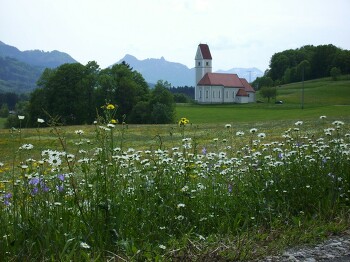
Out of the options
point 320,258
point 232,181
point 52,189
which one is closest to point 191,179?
point 232,181

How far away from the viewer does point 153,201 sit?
18.3 ft

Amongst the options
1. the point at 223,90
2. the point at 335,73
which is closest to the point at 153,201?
the point at 335,73

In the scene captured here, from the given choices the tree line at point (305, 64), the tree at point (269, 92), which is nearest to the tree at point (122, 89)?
the tree at point (269, 92)

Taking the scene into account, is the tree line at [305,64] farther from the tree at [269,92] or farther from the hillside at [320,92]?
the tree at [269,92]

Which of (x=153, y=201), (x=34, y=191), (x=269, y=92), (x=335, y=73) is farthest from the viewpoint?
(x=335, y=73)

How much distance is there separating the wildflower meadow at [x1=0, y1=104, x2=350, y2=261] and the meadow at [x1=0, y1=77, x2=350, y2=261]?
1 centimetres

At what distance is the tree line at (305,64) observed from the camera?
150500 mm

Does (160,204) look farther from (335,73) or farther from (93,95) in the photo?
(335,73)

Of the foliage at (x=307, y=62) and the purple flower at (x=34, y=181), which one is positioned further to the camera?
the foliage at (x=307, y=62)

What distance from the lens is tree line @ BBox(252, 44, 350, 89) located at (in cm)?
15050

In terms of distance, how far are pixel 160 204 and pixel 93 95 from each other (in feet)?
238

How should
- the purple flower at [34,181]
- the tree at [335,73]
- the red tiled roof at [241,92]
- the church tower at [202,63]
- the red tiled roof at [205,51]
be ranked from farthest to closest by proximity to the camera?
the red tiled roof at [205,51]
the church tower at [202,63]
the red tiled roof at [241,92]
the tree at [335,73]
the purple flower at [34,181]

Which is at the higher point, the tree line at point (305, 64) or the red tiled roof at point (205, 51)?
the red tiled roof at point (205, 51)

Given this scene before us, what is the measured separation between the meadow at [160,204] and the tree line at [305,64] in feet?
451
